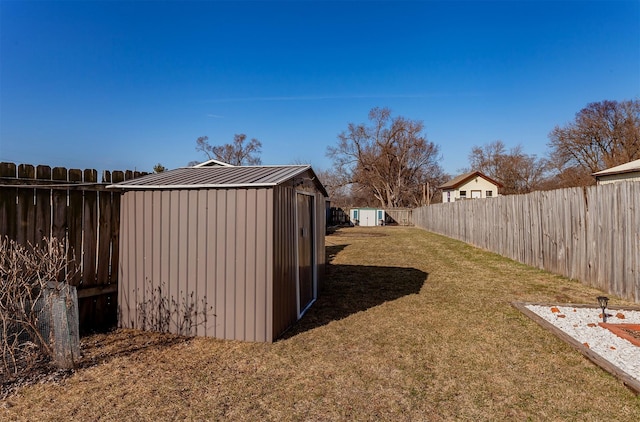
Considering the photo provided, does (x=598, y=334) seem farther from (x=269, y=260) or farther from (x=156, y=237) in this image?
(x=156, y=237)

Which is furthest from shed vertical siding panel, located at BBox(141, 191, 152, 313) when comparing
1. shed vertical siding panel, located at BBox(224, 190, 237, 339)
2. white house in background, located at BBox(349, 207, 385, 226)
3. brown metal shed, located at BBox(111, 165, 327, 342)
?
white house in background, located at BBox(349, 207, 385, 226)

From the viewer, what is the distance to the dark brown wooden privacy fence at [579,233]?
18.1ft

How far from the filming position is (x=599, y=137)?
28.6 metres

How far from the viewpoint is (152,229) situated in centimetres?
437

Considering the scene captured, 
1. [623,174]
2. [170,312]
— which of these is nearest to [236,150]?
[623,174]

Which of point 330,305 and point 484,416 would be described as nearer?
point 484,416

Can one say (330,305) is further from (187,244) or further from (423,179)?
(423,179)

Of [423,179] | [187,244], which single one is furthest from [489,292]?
[423,179]

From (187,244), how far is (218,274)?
56cm

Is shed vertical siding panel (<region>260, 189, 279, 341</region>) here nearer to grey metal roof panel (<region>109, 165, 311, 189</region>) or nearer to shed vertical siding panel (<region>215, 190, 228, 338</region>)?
grey metal roof panel (<region>109, 165, 311, 189</region>)

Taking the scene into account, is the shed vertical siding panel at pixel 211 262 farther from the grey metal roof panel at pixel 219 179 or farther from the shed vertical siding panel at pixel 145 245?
the shed vertical siding panel at pixel 145 245

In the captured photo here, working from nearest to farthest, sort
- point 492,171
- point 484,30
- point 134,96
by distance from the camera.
A: 1. point 134,96
2. point 484,30
3. point 492,171

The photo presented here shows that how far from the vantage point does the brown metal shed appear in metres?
3.96

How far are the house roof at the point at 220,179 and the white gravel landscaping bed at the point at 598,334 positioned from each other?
375cm
